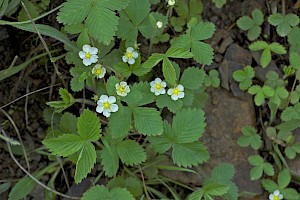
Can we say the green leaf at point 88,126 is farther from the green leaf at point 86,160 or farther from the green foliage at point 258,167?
the green foliage at point 258,167

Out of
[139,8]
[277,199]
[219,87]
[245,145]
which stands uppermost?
[139,8]

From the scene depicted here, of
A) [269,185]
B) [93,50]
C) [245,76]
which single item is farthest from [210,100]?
[93,50]

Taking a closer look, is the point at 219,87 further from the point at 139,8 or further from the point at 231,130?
the point at 139,8

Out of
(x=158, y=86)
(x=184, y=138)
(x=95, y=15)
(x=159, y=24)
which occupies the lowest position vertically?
(x=184, y=138)

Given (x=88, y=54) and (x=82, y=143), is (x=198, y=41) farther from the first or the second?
(x=82, y=143)

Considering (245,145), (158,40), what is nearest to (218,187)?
(245,145)
